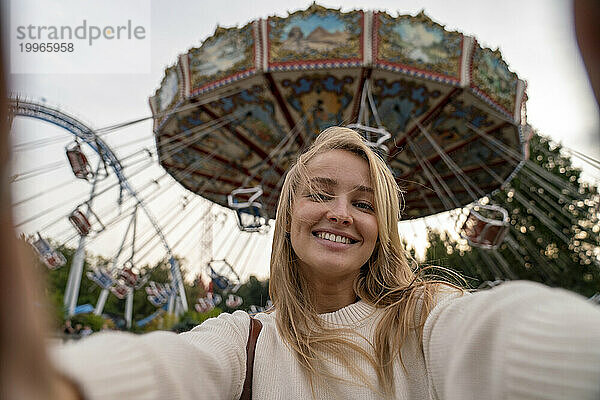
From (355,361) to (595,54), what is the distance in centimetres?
116

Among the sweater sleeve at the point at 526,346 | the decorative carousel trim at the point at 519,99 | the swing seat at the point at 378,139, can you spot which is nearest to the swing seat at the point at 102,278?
the swing seat at the point at 378,139

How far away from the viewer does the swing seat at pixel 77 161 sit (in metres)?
7.68

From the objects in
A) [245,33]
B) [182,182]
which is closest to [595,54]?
[245,33]

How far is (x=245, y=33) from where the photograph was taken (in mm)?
7289

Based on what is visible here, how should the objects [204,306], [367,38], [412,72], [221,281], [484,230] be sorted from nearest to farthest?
[484,230] → [367,38] → [412,72] → [221,281] → [204,306]

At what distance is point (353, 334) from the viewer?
1.40 meters

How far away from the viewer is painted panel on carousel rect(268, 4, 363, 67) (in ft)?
23.2

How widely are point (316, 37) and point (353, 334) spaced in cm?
631

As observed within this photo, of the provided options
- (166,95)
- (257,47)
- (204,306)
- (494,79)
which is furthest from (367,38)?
(204,306)

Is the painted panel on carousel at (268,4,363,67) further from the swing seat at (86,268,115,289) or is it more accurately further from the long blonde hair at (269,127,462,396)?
the long blonde hair at (269,127,462,396)

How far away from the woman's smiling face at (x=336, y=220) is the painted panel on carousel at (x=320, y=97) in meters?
6.06

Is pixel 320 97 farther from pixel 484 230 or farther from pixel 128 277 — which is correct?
pixel 128 277

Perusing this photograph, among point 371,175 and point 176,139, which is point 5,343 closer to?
point 371,175

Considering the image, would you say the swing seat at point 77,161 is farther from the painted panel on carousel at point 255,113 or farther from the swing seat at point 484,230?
the swing seat at point 484,230
